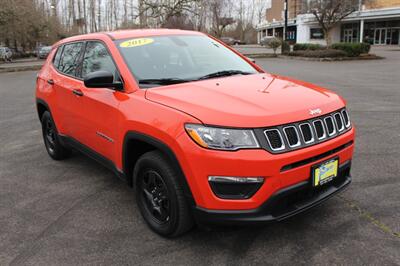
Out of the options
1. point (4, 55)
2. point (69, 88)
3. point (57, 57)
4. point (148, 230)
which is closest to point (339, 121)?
point (148, 230)

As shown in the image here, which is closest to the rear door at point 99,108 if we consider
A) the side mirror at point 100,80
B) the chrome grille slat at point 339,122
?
the side mirror at point 100,80

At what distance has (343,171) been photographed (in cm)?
335

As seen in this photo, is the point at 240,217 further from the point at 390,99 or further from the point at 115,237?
the point at 390,99

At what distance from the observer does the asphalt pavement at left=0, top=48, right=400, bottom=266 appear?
309 cm

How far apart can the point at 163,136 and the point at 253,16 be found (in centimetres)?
9592

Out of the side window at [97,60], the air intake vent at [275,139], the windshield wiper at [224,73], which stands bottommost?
the air intake vent at [275,139]

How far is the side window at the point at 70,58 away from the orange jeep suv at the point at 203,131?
25 cm

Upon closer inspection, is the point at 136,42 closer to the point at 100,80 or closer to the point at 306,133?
the point at 100,80

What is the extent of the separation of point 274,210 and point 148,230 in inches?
50.7

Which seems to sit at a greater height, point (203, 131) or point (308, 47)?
point (308, 47)

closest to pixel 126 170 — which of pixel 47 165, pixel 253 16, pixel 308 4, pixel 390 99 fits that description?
pixel 47 165

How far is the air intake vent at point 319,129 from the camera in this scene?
9.90 feet

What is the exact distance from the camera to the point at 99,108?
3.89 metres

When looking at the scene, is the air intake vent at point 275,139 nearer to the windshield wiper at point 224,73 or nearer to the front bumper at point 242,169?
the front bumper at point 242,169
